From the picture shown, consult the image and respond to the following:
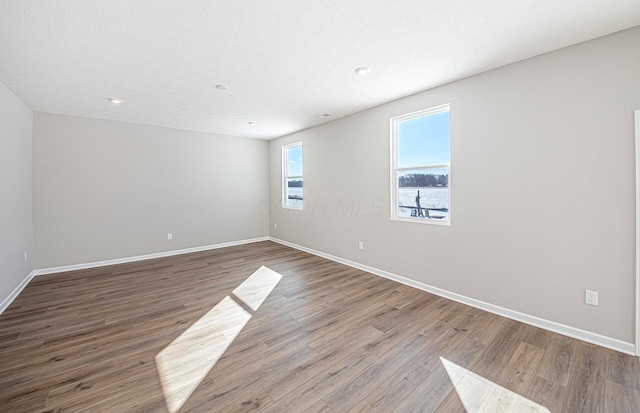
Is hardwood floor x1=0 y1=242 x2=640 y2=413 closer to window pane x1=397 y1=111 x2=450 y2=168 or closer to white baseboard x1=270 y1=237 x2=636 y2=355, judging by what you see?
white baseboard x1=270 y1=237 x2=636 y2=355

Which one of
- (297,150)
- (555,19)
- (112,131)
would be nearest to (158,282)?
(112,131)

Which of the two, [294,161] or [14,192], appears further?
[294,161]

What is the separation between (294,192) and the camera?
6.00 metres

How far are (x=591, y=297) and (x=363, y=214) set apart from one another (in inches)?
105

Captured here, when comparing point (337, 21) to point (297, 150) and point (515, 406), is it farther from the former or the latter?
point (297, 150)

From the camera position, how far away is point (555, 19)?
1.93 m

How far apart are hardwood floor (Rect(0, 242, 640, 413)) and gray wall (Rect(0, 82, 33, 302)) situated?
1.45 feet

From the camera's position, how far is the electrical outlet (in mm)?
2198

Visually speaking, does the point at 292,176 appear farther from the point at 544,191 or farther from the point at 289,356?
the point at 544,191

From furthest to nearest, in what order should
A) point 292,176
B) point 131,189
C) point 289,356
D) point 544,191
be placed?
point 292,176 < point 131,189 < point 544,191 < point 289,356

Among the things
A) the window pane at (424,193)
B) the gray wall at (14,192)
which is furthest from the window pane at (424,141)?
the gray wall at (14,192)

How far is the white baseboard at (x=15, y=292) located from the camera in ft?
9.52

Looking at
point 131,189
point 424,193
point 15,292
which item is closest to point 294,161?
point 131,189

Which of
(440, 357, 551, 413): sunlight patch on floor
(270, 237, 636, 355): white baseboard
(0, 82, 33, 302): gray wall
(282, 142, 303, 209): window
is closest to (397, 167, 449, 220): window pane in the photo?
(270, 237, 636, 355): white baseboard
